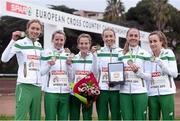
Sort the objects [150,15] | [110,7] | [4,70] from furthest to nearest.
→ [110,7] → [150,15] → [4,70]

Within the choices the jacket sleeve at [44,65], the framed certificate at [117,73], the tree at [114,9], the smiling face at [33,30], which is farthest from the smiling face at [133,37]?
the tree at [114,9]

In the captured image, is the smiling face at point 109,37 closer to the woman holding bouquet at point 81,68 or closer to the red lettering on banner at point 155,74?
the woman holding bouquet at point 81,68

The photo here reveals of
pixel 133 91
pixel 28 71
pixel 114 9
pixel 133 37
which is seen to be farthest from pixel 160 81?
pixel 114 9

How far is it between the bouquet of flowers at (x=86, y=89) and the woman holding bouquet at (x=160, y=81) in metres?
0.76

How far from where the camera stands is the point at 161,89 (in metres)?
6.23

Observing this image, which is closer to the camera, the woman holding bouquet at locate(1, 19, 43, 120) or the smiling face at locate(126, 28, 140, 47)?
the woman holding bouquet at locate(1, 19, 43, 120)

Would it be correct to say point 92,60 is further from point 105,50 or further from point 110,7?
point 110,7

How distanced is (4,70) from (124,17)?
19581 millimetres

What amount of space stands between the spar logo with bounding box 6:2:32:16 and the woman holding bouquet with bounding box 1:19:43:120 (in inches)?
254

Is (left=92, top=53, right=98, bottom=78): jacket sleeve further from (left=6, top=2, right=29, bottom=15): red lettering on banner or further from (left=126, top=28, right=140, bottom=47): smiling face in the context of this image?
(left=6, top=2, right=29, bottom=15): red lettering on banner

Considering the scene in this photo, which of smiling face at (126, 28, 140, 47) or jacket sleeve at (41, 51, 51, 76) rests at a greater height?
smiling face at (126, 28, 140, 47)

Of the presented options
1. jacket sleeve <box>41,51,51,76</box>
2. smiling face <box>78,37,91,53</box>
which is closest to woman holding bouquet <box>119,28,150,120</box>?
smiling face <box>78,37,91,53</box>

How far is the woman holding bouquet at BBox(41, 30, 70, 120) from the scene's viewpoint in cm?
623

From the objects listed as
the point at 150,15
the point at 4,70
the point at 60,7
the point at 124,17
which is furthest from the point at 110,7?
the point at 4,70
